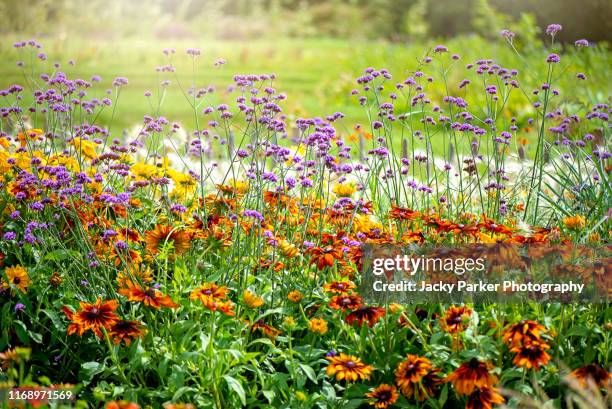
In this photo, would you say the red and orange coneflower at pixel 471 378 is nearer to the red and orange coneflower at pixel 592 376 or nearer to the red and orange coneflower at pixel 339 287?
the red and orange coneflower at pixel 592 376

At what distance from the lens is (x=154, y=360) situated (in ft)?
8.13

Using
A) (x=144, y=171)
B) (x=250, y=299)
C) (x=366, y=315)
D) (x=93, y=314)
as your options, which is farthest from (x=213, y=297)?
(x=144, y=171)

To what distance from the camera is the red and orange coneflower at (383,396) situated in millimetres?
2287

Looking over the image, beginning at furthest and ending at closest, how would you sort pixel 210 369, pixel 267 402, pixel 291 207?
pixel 291 207 < pixel 267 402 < pixel 210 369

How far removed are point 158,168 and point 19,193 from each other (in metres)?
0.82

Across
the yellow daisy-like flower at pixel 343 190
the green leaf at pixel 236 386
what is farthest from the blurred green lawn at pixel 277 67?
the green leaf at pixel 236 386

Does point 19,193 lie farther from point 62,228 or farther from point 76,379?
point 76,379

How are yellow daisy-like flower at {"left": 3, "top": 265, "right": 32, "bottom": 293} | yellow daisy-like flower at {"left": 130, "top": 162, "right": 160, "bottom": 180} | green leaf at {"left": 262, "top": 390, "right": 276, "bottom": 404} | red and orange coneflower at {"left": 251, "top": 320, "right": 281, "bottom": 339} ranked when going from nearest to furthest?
1. green leaf at {"left": 262, "top": 390, "right": 276, "bottom": 404}
2. red and orange coneflower at {"left": 251, "top": 320, "right": 281, "bottom": 339}
3. yellow daisy-like flower at {"left": 3, "top": 265, "right": 32, "bottom": 293}
4. yellow daisy-like flower at {"left": 130, "top": 162, "right": 160, "bottom": 180}

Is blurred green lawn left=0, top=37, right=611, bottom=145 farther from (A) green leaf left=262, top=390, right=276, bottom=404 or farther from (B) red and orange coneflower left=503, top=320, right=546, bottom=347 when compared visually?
(A) green leaf left=262, top=390, right=276, bottom=404

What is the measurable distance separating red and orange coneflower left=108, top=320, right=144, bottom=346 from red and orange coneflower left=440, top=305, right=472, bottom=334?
91cm

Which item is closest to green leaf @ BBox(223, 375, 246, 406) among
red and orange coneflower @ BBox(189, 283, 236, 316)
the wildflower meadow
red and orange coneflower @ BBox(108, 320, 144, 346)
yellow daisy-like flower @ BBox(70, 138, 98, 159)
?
the wildflower meadow

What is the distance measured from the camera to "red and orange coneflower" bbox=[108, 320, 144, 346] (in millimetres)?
2312

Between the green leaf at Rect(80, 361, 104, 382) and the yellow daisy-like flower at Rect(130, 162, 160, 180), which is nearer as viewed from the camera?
the green leaf at Rect(80, 361, 104, 382)

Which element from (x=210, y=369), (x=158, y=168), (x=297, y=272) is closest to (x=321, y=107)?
(x=158, y=168)
